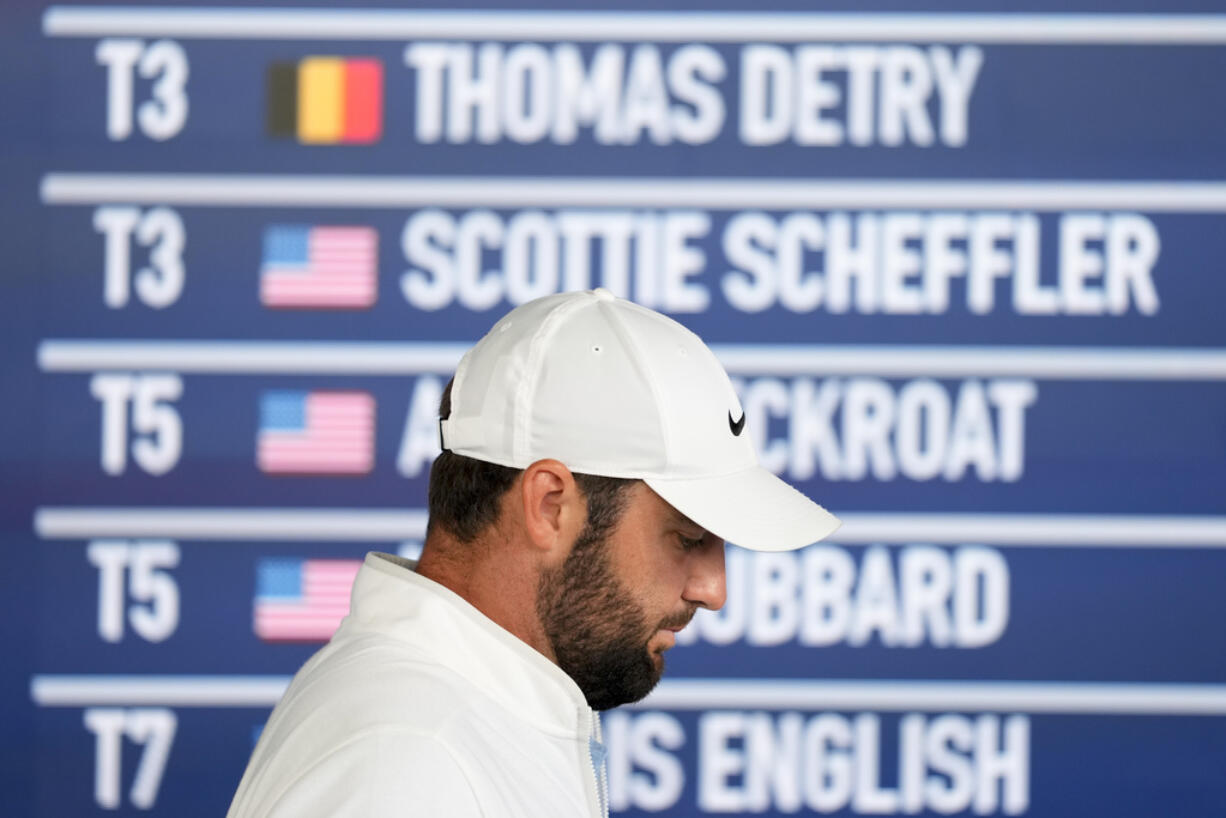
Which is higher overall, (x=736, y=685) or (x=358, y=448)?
(x=358, y=448)

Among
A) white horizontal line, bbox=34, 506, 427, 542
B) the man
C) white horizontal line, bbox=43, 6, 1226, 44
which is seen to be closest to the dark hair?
the man

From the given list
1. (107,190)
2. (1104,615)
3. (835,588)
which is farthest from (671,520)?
(107,190)

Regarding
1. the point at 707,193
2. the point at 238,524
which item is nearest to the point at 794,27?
the point at 707,193

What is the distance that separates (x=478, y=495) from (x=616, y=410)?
0.38 feet

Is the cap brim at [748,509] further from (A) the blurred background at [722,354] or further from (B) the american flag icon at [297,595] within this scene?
(B) the american flag icon at [297,595]

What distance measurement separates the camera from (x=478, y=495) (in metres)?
1.02

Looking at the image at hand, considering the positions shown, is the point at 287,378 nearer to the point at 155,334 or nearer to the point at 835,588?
the point at 155,334

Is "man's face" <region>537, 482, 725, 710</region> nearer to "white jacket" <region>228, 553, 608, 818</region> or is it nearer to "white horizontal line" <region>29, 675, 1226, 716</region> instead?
"white jacket" <region>228, 553, 608, 818</region>

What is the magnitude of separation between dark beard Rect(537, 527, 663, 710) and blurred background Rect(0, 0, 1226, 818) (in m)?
1.10

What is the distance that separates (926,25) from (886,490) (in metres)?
0.67

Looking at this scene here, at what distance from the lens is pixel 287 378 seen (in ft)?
7.10

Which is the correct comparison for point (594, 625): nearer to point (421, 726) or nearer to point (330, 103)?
point (421, 726)

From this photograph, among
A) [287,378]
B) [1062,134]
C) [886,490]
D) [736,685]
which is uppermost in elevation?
[1062,134]

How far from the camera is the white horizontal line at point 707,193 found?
215 cm
